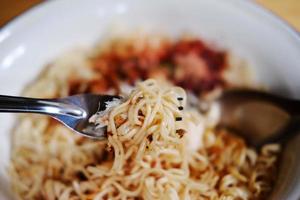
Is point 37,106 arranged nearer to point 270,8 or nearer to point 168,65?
point 168,65

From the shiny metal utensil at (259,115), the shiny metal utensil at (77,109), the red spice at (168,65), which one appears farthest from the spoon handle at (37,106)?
the shiny metal utensil at (259,115)

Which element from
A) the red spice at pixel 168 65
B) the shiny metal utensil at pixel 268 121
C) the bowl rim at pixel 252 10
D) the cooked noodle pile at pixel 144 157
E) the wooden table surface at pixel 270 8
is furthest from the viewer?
the wooden table surface at pixel 270 8

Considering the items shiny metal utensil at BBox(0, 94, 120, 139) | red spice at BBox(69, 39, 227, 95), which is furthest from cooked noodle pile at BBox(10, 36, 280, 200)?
red spice at BBox(69, 39, 227, 95)

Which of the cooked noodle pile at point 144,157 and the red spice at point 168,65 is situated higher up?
the red spice at point 168,65

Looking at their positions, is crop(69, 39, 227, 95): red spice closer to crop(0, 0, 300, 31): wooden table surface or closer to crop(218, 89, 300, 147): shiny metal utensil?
crop(218, 89, 300, 147): shiny metal utensil

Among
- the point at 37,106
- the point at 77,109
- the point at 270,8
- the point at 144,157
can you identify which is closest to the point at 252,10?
the point at 270,8

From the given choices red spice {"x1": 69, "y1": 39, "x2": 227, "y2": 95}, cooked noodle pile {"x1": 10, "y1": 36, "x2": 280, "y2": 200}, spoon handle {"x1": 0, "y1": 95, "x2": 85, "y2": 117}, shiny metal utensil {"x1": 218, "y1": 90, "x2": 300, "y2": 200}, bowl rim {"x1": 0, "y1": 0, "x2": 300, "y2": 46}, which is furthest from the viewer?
red spice {"x1": 69, "y1": 39, "x2": 227, "y2": 95}

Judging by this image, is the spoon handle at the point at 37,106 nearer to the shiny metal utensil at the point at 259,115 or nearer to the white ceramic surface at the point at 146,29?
the white ceramic surface at the point at 146,29

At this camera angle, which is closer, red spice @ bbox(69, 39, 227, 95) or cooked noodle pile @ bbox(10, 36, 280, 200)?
cooked noodle pile @ bbox(10, 36, 280, 200)
